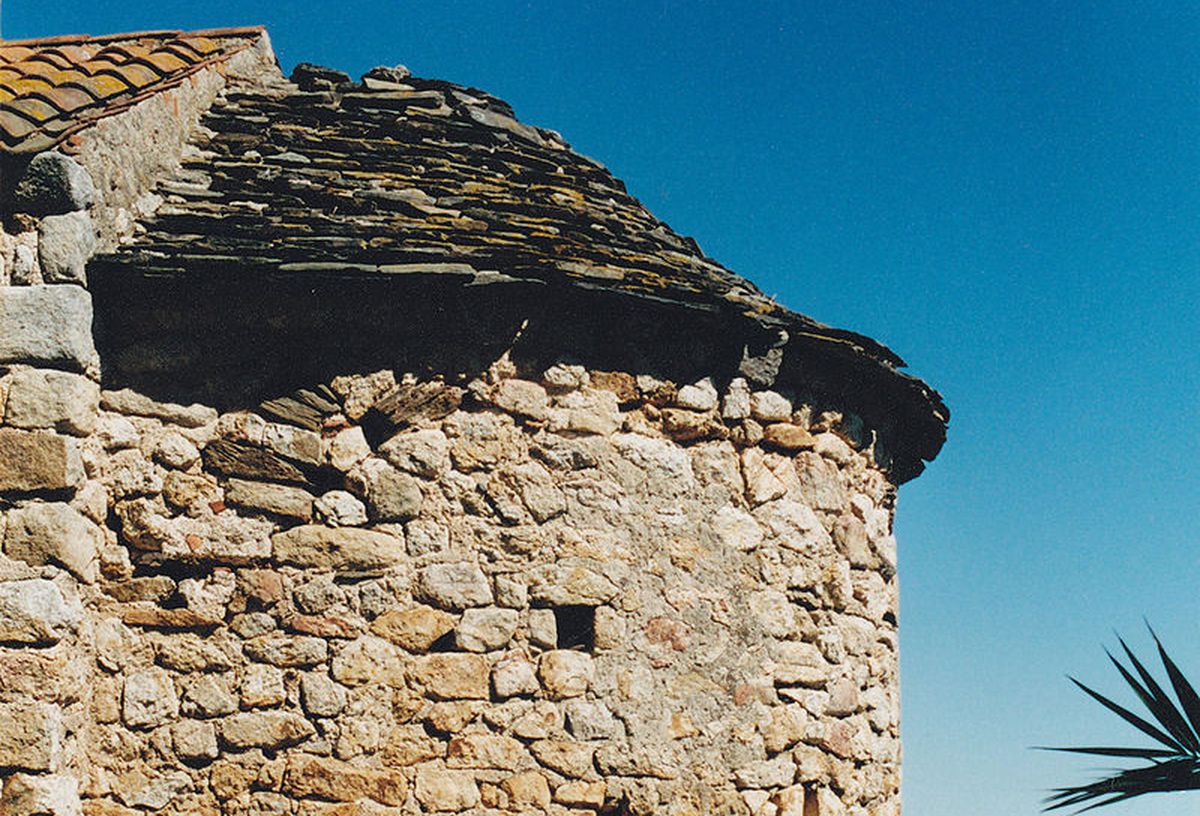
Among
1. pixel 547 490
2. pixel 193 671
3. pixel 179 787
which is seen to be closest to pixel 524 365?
pixel 547 490

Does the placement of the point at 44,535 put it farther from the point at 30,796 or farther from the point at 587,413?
the point at 587,413

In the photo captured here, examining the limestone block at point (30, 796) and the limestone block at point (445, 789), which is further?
the limestone block at point (445, 789)

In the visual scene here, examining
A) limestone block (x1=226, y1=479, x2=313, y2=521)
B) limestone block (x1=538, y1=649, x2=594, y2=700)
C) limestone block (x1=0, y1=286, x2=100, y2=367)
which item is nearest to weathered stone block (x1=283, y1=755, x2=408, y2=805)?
limestone block (x1=538, y1=649, x2=594, y2=700)

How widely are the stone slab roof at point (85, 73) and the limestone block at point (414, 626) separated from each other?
2.11m

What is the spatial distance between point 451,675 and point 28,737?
1.45 m

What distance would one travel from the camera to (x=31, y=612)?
14.3 feet

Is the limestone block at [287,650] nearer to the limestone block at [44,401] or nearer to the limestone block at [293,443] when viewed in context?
the limestone block at [293,443]

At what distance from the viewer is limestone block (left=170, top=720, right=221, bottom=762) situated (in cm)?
456

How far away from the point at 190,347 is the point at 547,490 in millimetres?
1482

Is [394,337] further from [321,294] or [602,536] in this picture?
[602,536]

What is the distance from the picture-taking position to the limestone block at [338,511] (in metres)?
4.84

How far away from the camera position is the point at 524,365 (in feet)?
16.8

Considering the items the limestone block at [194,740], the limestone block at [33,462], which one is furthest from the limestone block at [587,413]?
the limestone block at [33,462]

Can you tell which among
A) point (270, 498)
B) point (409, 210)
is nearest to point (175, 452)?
point (270, 498)
